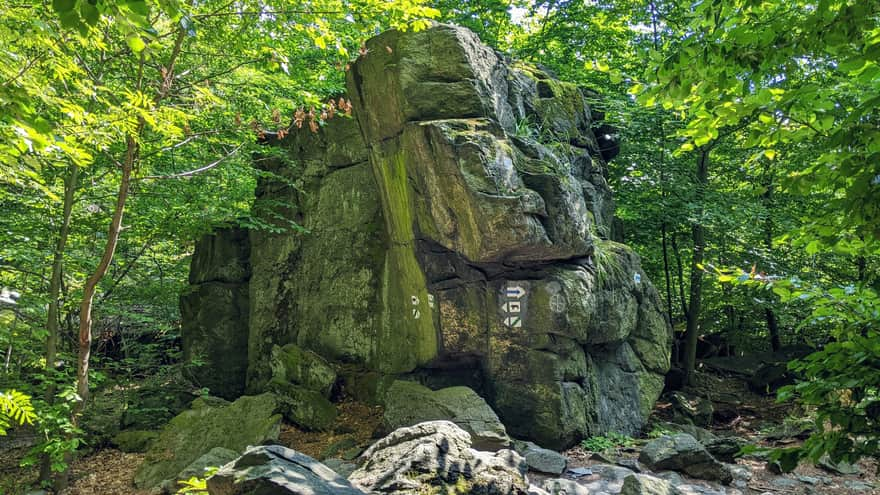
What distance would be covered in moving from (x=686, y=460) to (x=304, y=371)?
6.57 meters

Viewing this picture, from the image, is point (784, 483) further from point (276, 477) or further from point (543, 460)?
point (276, 477)

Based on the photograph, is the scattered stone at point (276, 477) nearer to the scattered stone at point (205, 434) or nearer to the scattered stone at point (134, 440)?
the scattered stone at point (205, 434)

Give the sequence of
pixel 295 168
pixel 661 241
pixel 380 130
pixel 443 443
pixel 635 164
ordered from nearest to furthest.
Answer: pixel 443 443 < pixel 380 130 < pixel 295 168 < pixel 635 164 < pixel 661 241

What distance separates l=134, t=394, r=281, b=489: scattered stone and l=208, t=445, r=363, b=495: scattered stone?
4.46 metres

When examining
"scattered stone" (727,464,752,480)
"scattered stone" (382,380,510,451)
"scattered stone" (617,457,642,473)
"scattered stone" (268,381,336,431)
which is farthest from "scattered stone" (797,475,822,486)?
"scattered stone" (268,381,336,431)

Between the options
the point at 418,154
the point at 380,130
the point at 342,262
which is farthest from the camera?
the point at 342,262

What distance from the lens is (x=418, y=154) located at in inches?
352

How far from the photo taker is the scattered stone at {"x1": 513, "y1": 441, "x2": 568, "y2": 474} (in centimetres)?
743

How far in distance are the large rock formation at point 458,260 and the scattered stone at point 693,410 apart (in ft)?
4.37

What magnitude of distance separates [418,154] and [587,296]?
3700mm

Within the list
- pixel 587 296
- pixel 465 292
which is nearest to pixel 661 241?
pixel 587 296

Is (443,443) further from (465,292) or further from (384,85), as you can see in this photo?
(384,85)

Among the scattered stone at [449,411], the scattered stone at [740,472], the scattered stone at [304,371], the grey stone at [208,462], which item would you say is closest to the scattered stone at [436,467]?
the scattered stone at [449,411]

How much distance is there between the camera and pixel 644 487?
585cm
